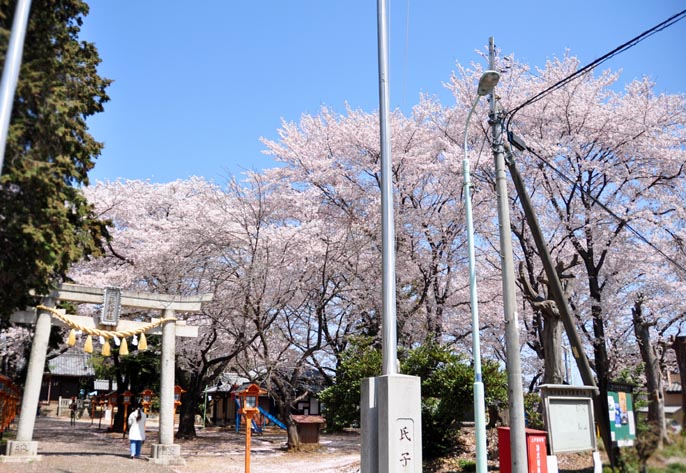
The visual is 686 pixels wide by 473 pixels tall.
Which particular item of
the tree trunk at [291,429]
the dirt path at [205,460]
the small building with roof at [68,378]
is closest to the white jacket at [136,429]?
the dirt path at [205,460]

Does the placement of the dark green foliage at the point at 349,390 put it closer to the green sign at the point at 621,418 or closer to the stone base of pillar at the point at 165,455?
the stone base of pillar at the point at 165,455

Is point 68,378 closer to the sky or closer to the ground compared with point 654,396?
closer to the sky

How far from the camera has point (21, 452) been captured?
47.6 feet

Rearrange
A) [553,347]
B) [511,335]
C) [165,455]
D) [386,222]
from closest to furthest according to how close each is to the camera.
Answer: [386,222]
[511,335]
[553,347]
[165,455]

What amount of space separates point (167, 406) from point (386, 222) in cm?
1175

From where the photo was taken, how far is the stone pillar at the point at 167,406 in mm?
16125

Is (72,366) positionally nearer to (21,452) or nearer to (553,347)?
(21,452)

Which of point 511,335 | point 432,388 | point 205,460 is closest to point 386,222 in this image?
point 511,335

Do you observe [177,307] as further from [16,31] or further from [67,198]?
[16,31]

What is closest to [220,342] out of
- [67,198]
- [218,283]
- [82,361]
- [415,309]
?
[218,283]

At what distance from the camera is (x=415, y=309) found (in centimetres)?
2005

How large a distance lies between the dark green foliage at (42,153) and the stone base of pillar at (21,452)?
4.89 meters

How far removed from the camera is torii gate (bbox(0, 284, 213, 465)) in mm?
14797

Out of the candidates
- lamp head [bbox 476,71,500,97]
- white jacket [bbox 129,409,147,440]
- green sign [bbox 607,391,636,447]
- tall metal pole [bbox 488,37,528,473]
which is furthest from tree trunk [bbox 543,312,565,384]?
white jacket [bbox 129,409,147,440]
